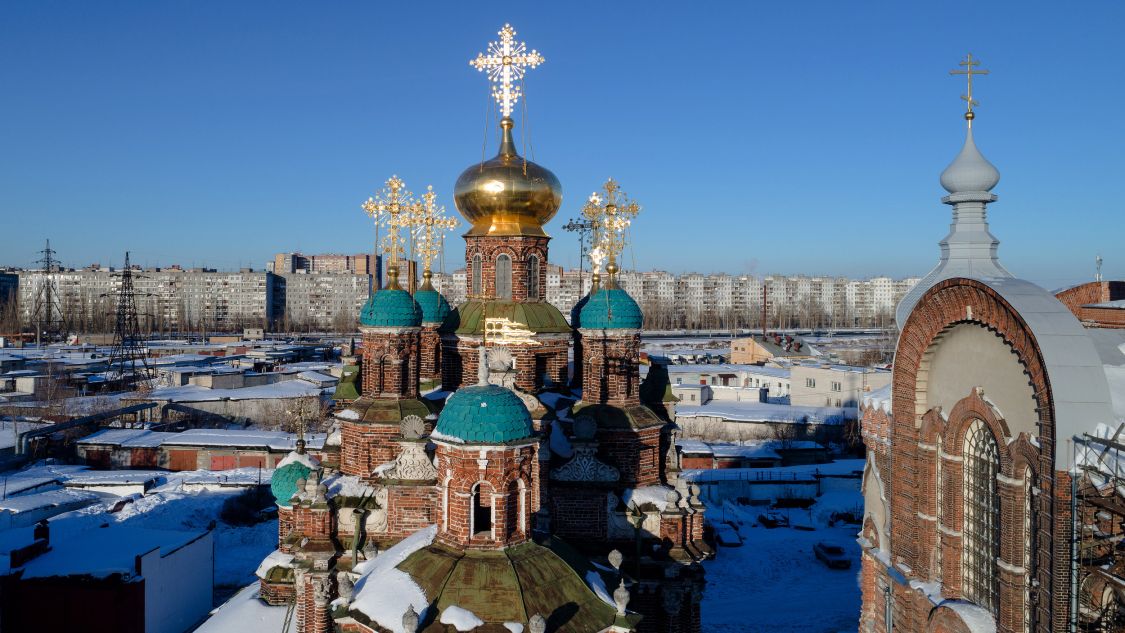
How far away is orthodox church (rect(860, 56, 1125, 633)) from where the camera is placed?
7.08 m

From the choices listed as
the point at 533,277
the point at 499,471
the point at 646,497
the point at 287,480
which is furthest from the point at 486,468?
the point at 287,480

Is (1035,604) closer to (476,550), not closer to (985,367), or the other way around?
(985,367)

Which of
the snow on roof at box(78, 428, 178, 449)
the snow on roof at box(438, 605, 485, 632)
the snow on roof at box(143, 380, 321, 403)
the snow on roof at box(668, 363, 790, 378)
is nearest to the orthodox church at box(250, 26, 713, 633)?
the snow on roof at box(438, 605, 485, 632)

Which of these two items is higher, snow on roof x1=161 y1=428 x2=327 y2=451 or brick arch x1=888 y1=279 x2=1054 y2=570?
brick arch x1=888 y1=279 x2=1054 y2=570

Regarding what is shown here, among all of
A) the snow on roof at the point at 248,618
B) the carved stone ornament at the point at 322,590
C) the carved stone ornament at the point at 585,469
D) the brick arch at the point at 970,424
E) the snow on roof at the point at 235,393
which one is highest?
the brick arch at the point at 970,424

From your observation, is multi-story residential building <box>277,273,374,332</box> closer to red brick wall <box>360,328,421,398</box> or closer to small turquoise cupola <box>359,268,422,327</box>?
small turquoise cupola <box>359,268,422,327</box>

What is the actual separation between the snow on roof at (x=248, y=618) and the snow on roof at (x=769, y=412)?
26.2m

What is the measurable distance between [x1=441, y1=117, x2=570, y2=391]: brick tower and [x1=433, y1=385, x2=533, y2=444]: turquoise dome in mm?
5330

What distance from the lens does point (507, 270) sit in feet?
48.9

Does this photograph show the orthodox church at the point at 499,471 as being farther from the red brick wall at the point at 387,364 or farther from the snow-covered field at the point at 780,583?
the snow-covered field at the point at 780,583

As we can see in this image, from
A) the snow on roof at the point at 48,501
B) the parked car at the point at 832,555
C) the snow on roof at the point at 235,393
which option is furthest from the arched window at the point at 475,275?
the snow on roof at the point at 235,393

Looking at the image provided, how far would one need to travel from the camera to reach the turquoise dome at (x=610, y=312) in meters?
13.7

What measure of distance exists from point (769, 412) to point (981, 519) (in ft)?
98.7

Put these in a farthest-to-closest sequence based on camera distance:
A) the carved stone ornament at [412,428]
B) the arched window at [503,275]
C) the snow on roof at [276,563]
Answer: the arched window at [503,275]
the snow on roof at [276,563]
the carved stone ornament at [412,428]
